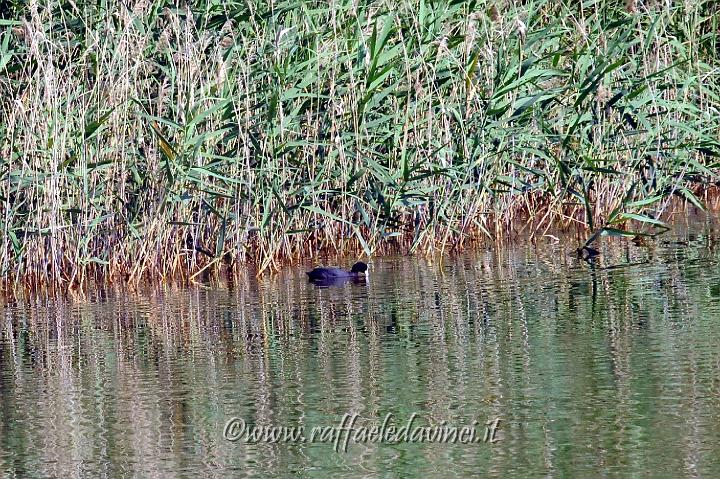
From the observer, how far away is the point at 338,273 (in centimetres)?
728

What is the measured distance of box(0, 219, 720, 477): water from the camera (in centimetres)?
411

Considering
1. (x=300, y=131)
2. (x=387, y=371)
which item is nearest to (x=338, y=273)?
(x=300, y=131)

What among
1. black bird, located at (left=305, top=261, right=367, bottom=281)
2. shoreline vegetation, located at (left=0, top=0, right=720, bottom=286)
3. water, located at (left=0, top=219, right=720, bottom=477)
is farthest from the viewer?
shoreline vegetation, located at (left=0, top=0, right=720, bottom=286)

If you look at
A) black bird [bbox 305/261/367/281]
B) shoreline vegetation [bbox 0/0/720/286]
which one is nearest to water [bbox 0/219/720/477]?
black bird [bbox 305/261/367/281]

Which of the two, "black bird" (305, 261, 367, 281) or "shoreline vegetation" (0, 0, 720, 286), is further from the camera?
"shoreline vegetation" (0, 0, 720, 286)

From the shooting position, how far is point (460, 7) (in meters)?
8.16

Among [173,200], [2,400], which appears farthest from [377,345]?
[173,200]

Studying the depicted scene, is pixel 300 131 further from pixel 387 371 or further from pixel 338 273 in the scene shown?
pixel 387 371

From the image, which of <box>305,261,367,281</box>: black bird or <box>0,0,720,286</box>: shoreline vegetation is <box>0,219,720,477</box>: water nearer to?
<box>305,261,367,281</box>: black bird

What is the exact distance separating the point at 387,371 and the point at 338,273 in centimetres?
218

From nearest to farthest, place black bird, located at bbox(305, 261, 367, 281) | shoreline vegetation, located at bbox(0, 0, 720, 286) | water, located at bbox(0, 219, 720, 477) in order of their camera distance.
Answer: water, located at bbox(0, 219, 720, 477) < black bird, located at bbox(305, 261, 367, 281) < shoreline vegetation, located at bbox(0, 0, 720, 286)

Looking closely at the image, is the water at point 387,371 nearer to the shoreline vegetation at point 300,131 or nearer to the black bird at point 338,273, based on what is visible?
the black bird at point 338,273

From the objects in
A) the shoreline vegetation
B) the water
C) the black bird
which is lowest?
the water

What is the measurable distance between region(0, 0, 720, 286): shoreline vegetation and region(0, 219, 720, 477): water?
1.30 ft
